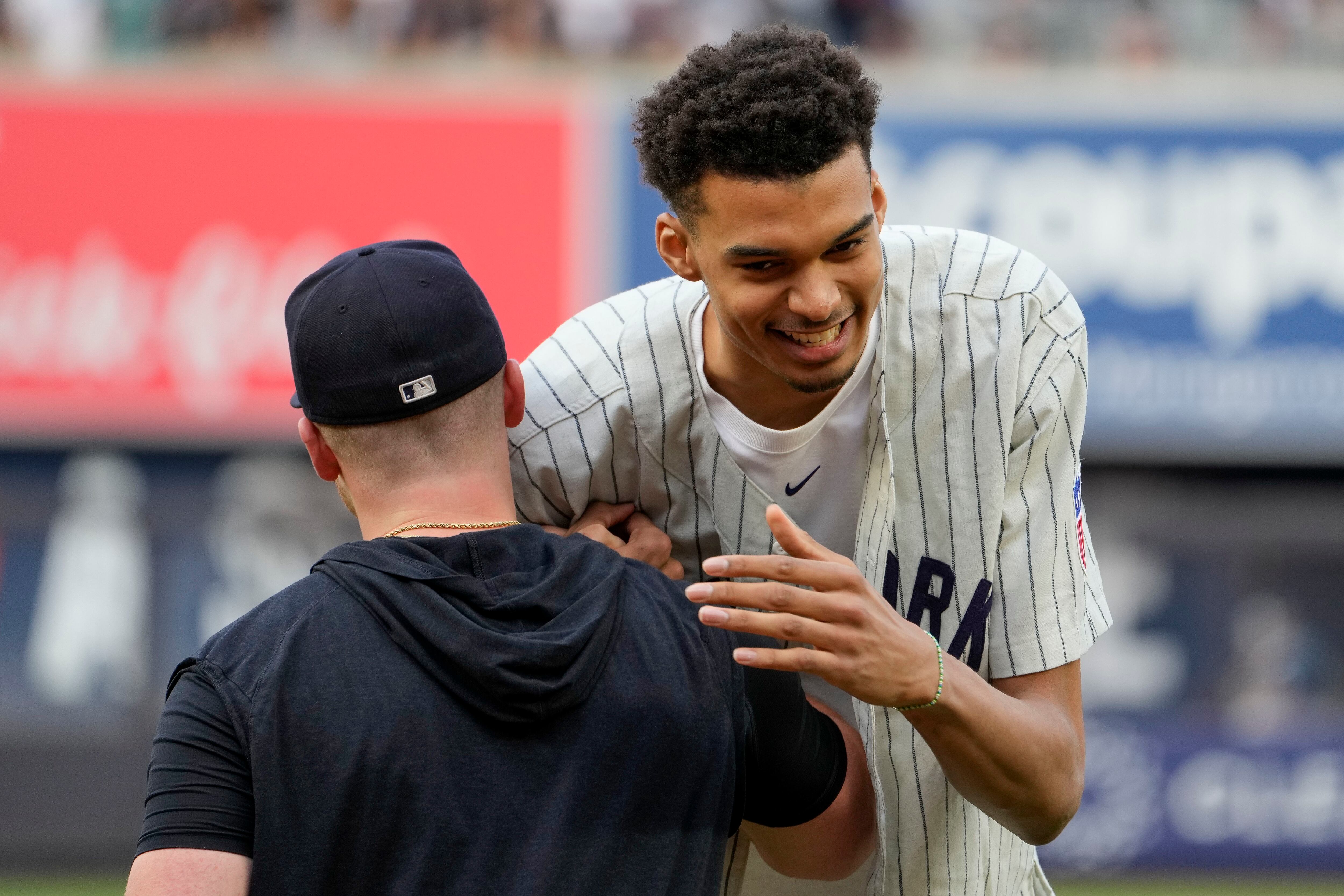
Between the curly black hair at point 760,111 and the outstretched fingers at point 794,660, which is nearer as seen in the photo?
the outstretched fingers at point 794,660

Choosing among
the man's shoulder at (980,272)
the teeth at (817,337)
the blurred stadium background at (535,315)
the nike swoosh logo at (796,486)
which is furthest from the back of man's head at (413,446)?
the blurred stadium background at (535,315)

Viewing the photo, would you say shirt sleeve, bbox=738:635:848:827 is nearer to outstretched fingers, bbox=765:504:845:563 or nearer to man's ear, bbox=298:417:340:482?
outstretched fingers, bbox=765:504:845:563

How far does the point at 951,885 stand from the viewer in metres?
2.69

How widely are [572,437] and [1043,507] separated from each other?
2.68 ft

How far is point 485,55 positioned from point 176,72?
216cm

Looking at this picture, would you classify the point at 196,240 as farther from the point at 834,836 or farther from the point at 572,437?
the point at 834,836

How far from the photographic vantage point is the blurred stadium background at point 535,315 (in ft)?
33.7

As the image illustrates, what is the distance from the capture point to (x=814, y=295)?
7.77 feet

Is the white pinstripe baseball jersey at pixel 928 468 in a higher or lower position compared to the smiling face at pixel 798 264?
lower

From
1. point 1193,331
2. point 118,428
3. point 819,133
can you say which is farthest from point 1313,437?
point 819,133

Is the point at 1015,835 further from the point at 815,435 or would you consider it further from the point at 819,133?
the point at 819,133

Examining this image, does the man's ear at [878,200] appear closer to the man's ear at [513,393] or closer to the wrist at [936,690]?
the man's ear at [513,393]

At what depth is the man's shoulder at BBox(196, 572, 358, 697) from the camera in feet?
6.02

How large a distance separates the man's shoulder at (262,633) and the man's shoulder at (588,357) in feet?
2.45
